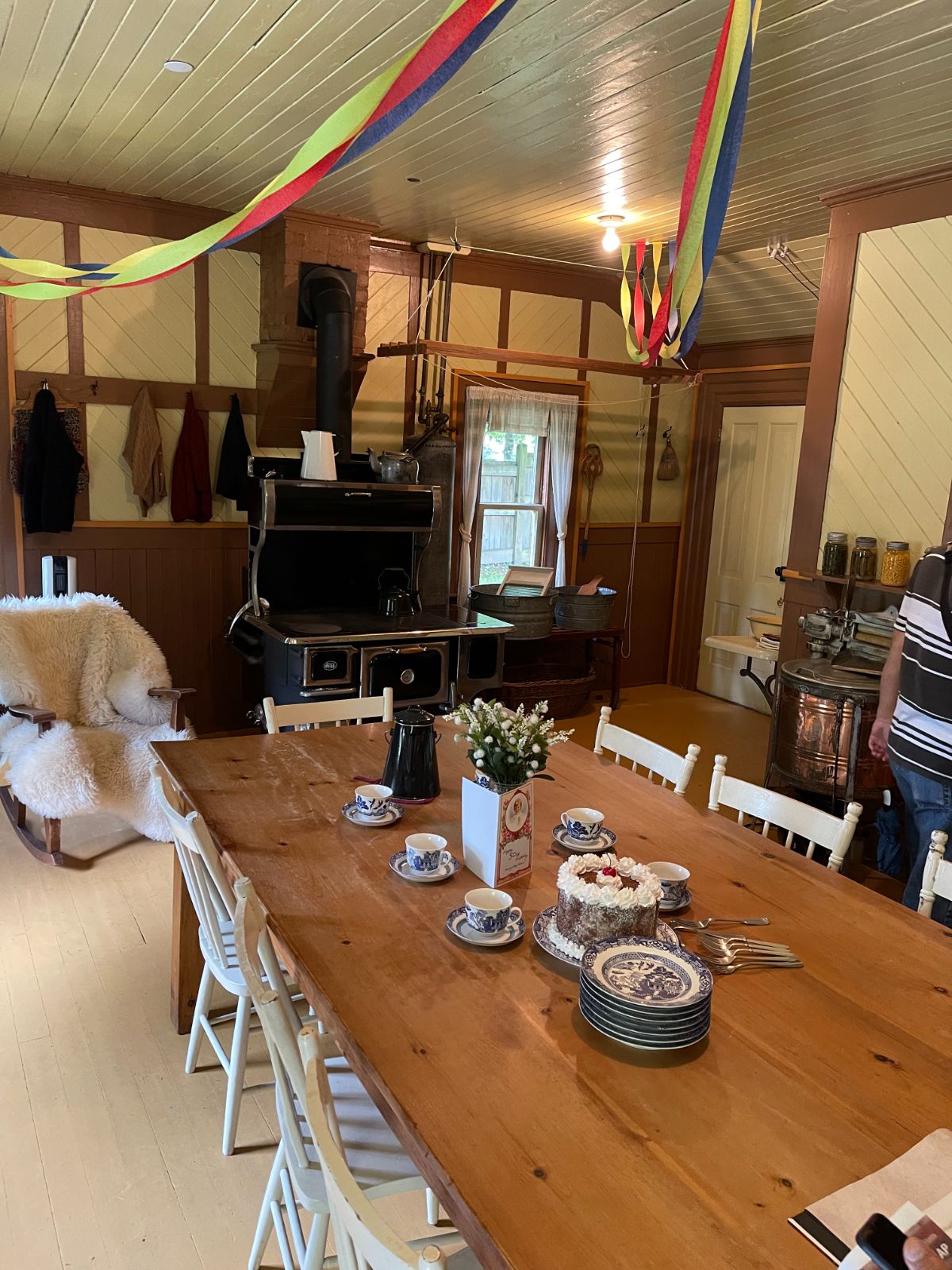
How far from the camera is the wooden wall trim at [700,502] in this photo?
19.2 feet

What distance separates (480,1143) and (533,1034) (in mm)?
239

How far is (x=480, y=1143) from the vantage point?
43.5 inches

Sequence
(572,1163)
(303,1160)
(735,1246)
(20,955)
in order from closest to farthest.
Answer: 1. (735,1246)
2. (572,1163)
3. (303,1160)
4. (20,955)

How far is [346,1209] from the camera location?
93 centimetres

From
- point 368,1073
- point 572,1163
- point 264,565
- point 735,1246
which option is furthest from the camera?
point 264,565

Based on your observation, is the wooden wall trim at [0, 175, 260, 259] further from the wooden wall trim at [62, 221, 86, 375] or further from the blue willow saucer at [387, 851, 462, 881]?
the blue willow saucer at [387, 851, 462, 881]

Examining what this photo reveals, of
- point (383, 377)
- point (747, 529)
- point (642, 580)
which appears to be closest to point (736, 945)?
point (383, 377)

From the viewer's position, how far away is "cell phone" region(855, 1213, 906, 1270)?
2.74 feet

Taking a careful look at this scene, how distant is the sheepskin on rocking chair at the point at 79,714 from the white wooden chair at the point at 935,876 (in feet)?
8.40

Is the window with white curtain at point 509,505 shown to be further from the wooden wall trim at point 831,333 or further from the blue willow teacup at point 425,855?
the blue willow teacup at point 425,855

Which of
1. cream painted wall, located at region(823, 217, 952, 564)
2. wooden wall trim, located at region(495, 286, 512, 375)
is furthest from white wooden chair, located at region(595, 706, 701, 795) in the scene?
wooden wall trim, located at region(495, 286, 512, 375)

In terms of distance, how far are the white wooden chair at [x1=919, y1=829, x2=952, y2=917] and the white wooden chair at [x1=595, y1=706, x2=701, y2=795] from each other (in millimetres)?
599

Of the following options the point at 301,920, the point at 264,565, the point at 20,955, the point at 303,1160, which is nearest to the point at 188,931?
the point at 20,955

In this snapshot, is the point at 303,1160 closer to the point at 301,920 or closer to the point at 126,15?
the point at 301,920
